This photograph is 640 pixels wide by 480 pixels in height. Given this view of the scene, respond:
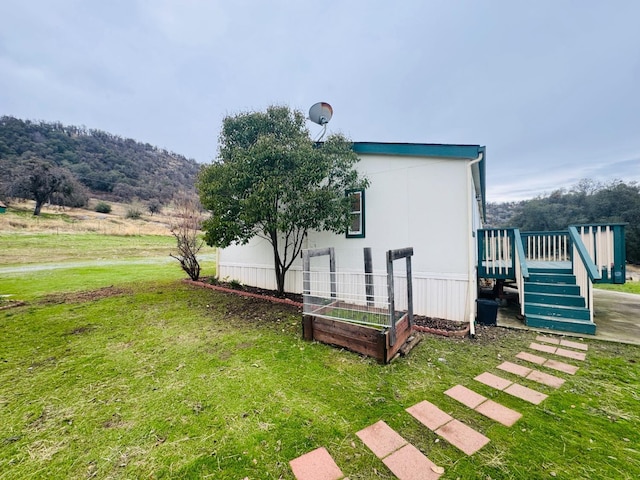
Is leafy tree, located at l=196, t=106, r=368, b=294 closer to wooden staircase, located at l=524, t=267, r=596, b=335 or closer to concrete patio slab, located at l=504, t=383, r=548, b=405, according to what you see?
concrete patio slab, located at l=504, t=383, r=548, b=405

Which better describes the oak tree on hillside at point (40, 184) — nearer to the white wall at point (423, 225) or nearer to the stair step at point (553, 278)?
the white wall at point (423, 225)

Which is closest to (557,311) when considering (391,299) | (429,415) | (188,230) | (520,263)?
(520,263)

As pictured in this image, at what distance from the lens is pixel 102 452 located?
80.0 inches

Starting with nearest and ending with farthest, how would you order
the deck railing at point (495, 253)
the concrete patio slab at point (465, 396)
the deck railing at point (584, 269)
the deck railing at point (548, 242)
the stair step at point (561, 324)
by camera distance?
the concrete patio slab at point (465, 396) → the stair step at point (561, 324) → the deck railing at point (584, 269) → the deck railing at point (495, 253) → the deck railing at point (548, 242)

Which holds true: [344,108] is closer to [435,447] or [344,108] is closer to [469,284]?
[469,284]

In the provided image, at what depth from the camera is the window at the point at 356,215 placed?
19.7 feet

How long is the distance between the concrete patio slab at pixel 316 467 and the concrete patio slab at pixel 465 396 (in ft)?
5.18

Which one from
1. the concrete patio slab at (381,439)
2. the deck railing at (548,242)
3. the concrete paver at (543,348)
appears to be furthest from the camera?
the deck railing at (548,242)

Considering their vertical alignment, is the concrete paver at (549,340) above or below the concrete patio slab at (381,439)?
below

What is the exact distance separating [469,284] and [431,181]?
2123 millimetres

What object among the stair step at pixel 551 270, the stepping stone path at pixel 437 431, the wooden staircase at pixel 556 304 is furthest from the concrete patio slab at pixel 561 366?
the stair step at pixel 551 270

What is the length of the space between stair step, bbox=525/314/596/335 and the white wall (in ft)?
4.43

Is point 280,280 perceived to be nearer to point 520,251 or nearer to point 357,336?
point 357,336

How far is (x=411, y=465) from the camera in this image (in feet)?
6.33
